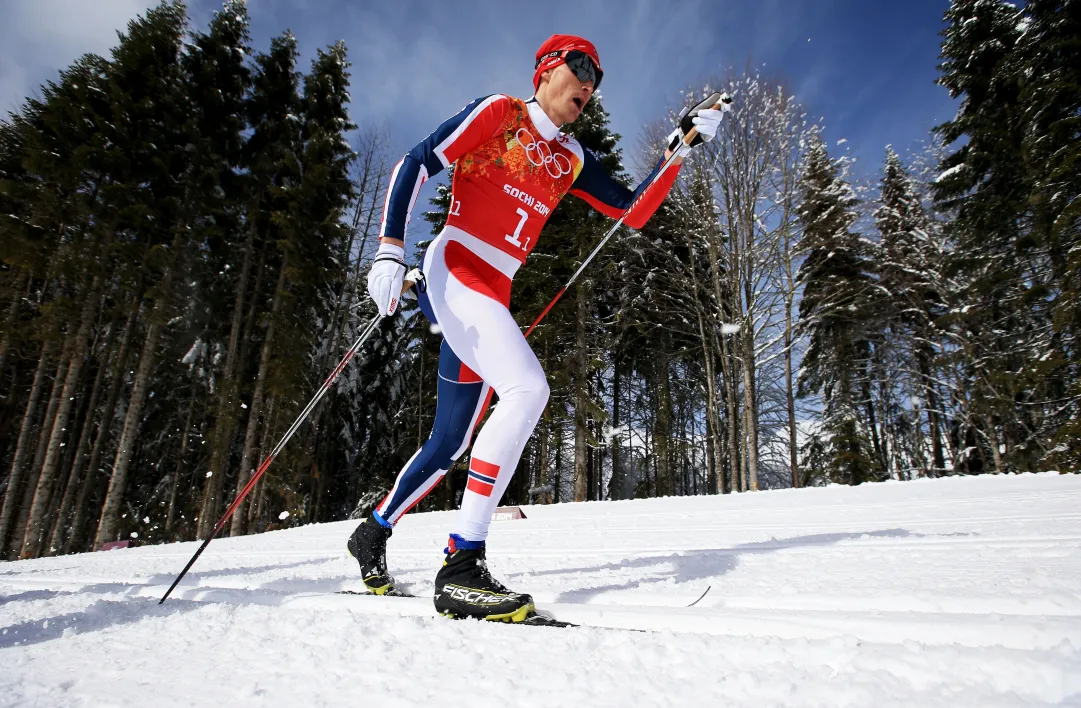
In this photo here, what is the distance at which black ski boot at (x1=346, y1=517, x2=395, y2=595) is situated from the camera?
2.12 m

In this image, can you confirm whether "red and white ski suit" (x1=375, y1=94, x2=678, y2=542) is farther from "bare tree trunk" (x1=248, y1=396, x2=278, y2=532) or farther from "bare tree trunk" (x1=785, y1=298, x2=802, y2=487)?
"bare tree trunk" (x1=248, y1=396, x2=278, y2=532)

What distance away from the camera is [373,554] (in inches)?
87.7

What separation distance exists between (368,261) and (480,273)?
16.0 meters

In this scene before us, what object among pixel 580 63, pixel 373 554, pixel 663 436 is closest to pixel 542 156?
pixel 580 63

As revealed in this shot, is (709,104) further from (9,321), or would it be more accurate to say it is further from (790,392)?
(9,321)

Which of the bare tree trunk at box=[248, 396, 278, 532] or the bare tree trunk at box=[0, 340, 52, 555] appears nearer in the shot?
the bare tree trunk at box=[0, 340, 52, 555]

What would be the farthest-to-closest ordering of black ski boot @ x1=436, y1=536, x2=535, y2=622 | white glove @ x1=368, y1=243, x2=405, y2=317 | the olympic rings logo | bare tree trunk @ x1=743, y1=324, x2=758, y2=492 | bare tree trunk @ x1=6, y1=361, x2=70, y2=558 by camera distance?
bare tree trunk @ x1=6, y1=361, x2=70, y2=558, bare tree trunk @ x1=743, y1=324, x2=758, y2=492, the olympic rings logo, white glove @ x1=368, y1=243, x2=405, y2=317, black ski boot @ x1=436, y1=536, x2=535, y2=622

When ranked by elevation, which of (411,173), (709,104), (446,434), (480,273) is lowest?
(446,434)

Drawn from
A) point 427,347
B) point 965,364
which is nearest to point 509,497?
point 427,347

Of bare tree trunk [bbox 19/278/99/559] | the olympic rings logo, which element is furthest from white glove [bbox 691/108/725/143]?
bare tree trunk [bbox 19/278/99/559]

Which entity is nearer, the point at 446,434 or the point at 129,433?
the point at 446,434

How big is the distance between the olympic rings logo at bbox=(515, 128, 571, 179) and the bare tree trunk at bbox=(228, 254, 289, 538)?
12.1m

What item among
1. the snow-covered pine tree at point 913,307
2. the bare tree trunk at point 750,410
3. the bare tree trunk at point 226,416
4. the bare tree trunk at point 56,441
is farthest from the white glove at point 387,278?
the snow-covered pine tree at point 913,307

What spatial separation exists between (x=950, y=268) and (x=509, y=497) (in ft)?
52.1
